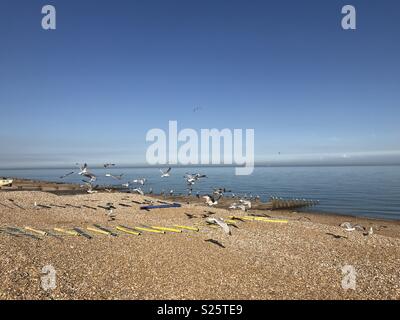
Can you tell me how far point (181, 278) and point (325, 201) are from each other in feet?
169

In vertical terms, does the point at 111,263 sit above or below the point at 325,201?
above

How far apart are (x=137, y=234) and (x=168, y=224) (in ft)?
18.8

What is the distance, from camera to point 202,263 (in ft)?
57.5

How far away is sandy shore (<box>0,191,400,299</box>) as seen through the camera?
44.9 feet

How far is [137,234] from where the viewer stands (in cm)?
2320

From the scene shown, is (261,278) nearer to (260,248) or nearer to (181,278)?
(181,278)

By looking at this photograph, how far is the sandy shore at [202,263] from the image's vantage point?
13.7 meters
